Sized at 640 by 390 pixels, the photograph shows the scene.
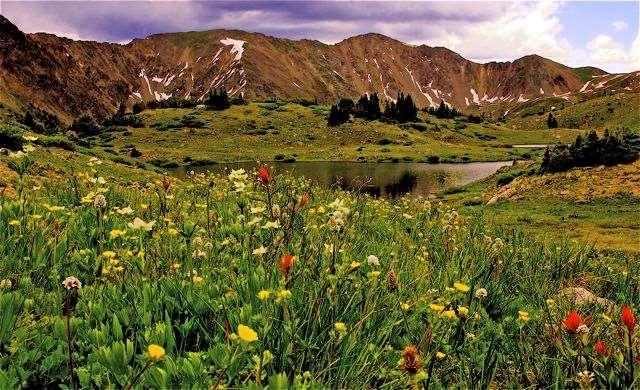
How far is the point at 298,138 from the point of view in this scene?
500 ft

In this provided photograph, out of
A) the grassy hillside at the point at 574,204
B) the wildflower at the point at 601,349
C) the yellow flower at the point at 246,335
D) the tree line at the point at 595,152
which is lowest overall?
the grassy hillside at the point at 574,204

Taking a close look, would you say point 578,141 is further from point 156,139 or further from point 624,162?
point 156,139

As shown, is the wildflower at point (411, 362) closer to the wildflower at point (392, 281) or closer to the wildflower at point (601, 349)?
the wildflower at point (392, 281)

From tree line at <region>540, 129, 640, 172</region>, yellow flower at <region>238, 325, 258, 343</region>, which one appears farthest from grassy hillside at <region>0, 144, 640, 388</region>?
tree line at <region>540, 129, 640, 172</region>

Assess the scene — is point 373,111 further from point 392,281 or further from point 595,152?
point 392,281

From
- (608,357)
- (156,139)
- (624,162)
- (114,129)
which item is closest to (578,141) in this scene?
(624,162)

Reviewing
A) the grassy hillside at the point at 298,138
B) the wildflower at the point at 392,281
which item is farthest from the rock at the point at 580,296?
the grassy hillside at the point at 298,138

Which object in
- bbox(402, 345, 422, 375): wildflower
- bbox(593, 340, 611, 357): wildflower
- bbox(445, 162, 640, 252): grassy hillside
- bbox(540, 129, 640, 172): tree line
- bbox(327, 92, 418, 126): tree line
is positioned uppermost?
bbox(327, 92, 418, 126): tree line

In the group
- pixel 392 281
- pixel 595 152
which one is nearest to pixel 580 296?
pixel 392 281

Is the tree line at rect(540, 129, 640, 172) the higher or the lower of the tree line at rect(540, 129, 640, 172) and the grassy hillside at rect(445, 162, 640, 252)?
the higher

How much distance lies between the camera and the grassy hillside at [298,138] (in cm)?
12756

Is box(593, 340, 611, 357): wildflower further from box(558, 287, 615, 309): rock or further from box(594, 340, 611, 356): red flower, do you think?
box(558, 287, 615, 309): rock

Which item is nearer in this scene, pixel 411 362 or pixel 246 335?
pixel 246 335

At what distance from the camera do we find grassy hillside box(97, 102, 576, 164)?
128 m
